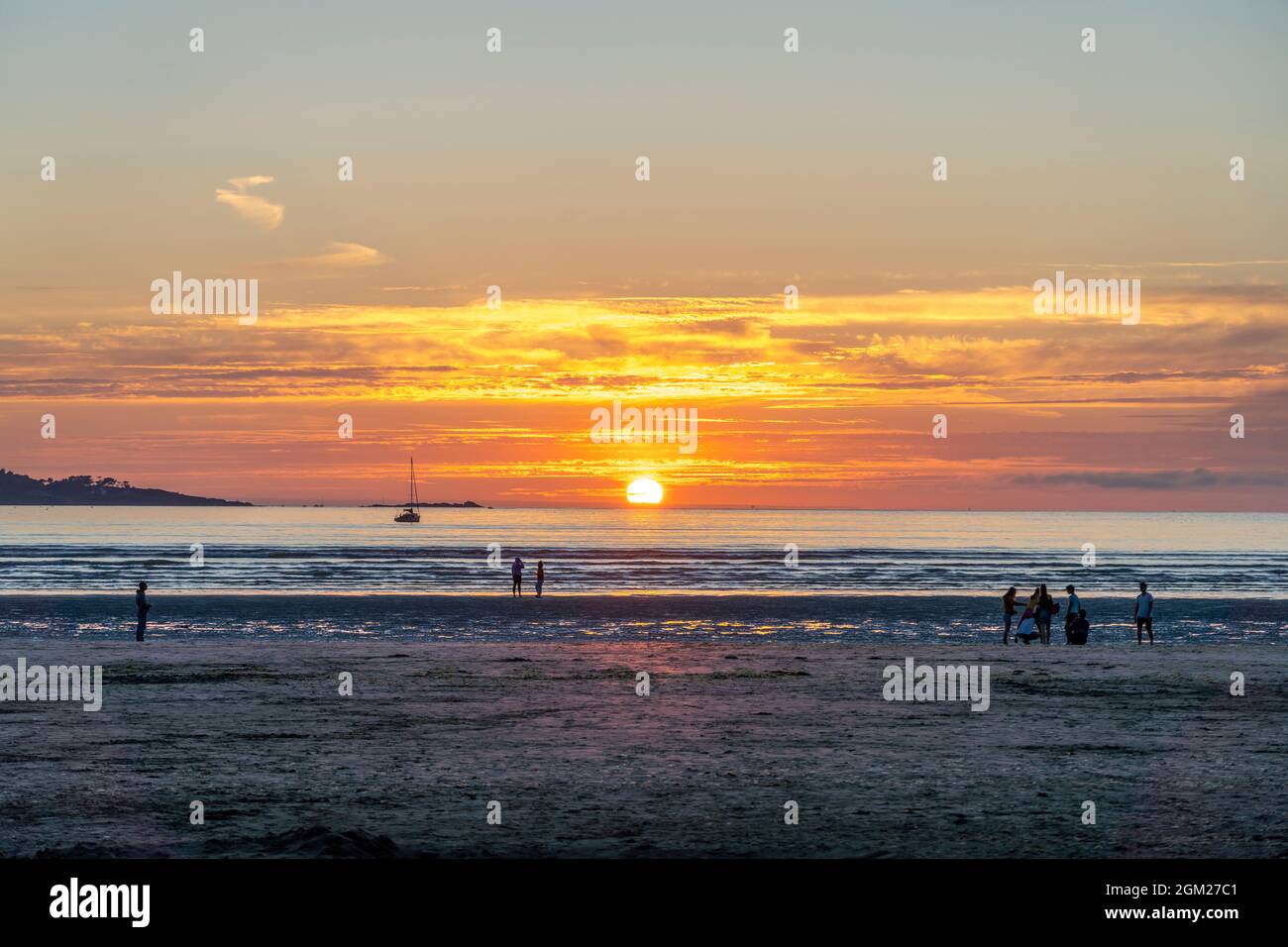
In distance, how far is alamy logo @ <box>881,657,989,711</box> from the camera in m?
21.8

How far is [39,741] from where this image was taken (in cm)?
1670

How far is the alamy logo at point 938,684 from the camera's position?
21.8 meters

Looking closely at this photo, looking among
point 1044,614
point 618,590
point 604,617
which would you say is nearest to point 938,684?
point 1044,614

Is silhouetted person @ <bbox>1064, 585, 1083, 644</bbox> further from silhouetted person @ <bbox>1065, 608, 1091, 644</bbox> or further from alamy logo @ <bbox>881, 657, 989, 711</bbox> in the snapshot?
alamy logo @ <bbox>881, 657, 989, 711</bbox>

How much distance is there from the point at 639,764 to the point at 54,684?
13.3m

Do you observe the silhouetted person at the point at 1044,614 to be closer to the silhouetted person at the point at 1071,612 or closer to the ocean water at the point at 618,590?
the silhouetted person at the point at 1071,612

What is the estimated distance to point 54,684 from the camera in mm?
23125

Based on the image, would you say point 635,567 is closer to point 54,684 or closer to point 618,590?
point 618,590

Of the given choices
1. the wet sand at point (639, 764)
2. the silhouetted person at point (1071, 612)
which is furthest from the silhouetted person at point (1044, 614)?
the wet sand at point (639, 764)

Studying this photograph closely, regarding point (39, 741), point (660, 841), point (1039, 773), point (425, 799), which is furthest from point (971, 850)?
point (39, 741)
